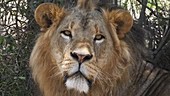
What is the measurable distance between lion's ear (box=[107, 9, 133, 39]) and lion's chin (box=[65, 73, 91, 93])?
511mm

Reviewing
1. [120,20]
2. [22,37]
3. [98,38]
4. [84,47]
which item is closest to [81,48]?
[84,47]

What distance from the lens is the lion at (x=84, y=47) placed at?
4.13m

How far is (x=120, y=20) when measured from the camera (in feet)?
14.2

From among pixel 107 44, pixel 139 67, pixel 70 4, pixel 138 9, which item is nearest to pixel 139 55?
pixel 139 67

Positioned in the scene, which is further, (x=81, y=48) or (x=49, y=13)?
(x=49, y=13)

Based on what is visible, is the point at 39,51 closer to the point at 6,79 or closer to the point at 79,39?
the point at 79,39

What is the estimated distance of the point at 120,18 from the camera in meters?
4.32

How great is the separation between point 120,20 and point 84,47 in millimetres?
465

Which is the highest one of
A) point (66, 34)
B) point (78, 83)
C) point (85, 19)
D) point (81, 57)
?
point (85, 19)

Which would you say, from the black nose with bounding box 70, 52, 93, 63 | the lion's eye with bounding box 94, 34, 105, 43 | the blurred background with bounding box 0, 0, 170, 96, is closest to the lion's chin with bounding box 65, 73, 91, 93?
the black nose with bounding box 70, 52, 93, 63

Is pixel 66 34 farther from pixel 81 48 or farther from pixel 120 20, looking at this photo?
pixel 120 20

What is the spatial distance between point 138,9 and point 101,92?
184 centimetres

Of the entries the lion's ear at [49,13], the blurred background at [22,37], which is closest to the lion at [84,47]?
the lion's ear at [49,13]

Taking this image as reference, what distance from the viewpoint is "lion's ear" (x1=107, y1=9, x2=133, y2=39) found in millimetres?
4301
